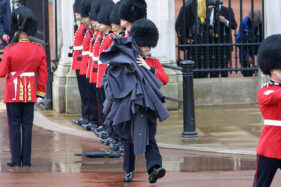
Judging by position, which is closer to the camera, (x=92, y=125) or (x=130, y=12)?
(x=130, y=12)

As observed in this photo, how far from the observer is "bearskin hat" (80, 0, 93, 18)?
11.2 m

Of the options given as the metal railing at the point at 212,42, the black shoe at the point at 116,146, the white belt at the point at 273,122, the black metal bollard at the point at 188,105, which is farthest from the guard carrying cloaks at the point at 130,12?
the metal railing at the point at 212,42

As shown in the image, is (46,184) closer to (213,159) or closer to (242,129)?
(213,159)

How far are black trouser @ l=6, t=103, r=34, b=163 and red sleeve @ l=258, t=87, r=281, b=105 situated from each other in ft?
11.7

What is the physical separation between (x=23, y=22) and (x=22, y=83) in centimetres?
73

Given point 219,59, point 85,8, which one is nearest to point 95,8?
point 85,8

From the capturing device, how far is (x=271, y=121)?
5984mm

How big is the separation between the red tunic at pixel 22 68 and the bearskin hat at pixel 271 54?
334 centimetres

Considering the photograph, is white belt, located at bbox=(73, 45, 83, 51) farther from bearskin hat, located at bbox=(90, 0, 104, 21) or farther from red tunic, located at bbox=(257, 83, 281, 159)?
red tunic, located at bbox=(257, 83, 281, 159)

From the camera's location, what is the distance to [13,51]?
28.0 ft

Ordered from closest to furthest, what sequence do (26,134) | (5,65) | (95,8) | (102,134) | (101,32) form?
(5,65) → (26,134) → (102,134) → (101,32) → (95,8)

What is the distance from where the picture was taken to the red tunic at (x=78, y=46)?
11.4m

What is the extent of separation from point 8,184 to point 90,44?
370 cm

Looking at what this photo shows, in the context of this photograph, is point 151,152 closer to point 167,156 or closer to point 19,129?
point 167,156
